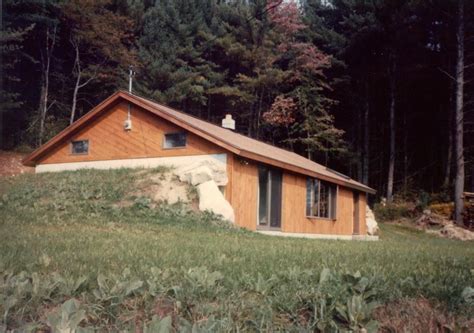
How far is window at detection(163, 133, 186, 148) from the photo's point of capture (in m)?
15.6

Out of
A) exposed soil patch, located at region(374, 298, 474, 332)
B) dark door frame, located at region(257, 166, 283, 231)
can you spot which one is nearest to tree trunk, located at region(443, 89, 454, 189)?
dark door frame, located at region(257, 166, 283, 231)

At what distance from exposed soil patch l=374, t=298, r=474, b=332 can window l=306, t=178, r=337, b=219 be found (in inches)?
533

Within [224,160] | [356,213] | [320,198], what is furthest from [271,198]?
[356,213]

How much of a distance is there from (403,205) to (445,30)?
906cm

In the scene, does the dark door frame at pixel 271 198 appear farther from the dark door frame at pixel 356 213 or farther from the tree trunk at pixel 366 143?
the tree trunk at pixel 366 143

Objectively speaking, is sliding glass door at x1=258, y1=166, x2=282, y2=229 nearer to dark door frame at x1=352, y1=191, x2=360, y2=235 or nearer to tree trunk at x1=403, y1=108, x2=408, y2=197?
dark door frame at x1=352, y1=191, x2=360, y2=235

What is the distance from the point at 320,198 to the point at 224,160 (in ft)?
17.6

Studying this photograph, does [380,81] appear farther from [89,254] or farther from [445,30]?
[89,254]

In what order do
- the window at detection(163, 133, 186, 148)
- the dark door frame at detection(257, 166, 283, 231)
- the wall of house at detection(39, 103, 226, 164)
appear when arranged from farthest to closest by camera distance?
the window at detection(163, 133, 186, 148) < the wall of house at detection(39, 103, 226, 164) < the dark door frame at detection(257, 166, 283, 231)

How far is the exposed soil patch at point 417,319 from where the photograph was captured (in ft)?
8.82

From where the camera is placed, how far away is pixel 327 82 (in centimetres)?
2891

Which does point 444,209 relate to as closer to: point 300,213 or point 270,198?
point 300,213

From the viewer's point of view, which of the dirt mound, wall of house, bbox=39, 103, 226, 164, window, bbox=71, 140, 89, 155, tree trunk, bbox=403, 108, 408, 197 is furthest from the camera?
tree trunk, bbox=403, 108, 408, 197

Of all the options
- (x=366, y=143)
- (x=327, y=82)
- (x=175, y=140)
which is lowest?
(x=175, y=140)
